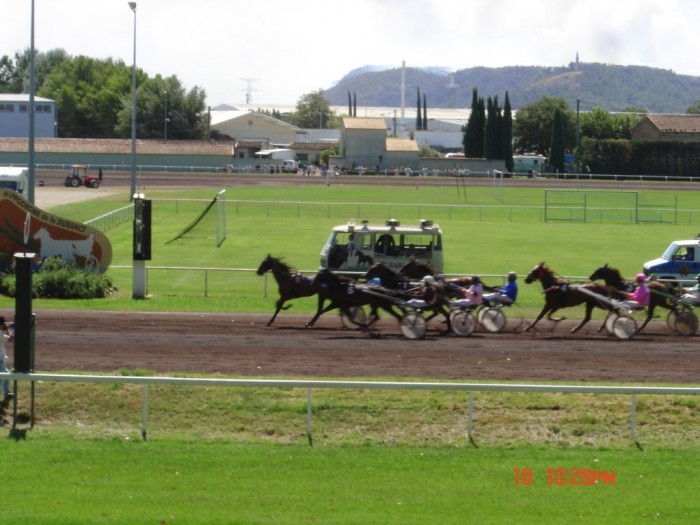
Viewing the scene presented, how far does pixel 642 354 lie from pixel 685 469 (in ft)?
22.6

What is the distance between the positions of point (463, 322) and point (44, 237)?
11891mm

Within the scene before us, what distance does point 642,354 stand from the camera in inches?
739

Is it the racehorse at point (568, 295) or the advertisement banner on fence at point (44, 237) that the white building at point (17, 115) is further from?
the racehorse at point (568, 295)

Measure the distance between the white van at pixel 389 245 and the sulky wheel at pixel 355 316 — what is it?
176 inches

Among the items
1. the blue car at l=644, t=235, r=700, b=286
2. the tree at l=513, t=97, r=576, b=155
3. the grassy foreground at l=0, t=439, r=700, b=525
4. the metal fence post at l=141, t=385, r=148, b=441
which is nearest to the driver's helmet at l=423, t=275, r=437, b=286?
the grassy foreground at l=0, t=439, r=700, b=525

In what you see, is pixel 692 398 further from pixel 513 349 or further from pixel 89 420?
pixel 89 420

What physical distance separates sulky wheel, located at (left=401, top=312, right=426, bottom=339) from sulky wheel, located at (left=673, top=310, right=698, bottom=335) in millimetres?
4951

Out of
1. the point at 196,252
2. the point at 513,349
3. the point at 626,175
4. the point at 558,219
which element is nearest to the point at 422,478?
the point at 513,349

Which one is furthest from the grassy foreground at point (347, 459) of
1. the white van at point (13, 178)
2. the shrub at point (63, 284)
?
the white van at point (13, 178)

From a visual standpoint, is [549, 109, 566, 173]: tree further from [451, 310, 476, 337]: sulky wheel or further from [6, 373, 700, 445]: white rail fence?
[6, 373, 700, 445]: white rail fence

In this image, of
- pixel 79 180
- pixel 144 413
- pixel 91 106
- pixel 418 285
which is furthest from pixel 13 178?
pixel 91 106

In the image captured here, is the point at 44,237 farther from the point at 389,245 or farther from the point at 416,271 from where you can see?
the point at 416,271
